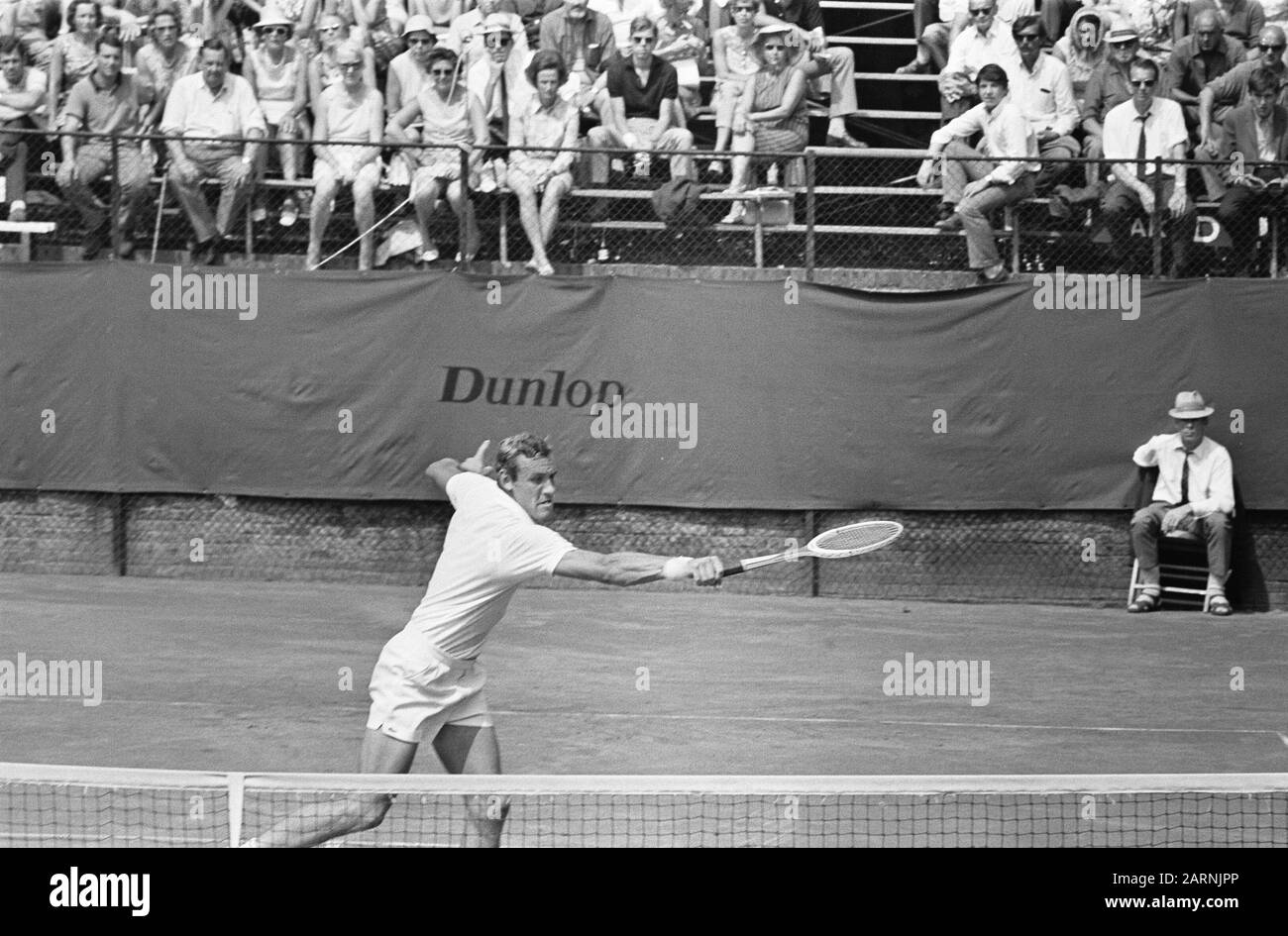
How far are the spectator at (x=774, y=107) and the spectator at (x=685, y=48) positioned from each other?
0.86m

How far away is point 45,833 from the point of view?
887cm

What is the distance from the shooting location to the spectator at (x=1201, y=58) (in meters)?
17.2

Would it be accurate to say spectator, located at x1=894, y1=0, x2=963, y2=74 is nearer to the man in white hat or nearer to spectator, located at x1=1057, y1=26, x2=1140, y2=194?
spectator, located at x1=1057, y1=26, x2=1140, y2=194

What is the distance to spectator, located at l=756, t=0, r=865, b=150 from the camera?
1781 centimetres

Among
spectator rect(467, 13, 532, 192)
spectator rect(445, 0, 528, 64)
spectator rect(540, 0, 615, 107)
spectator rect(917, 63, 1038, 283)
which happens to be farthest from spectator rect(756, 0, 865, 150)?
spectator rect(467, 13, 532, 192)

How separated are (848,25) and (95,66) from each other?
25.3ft

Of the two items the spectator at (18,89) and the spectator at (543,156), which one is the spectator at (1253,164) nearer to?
the spectator at (543,156)

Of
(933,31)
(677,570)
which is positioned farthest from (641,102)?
(677,570)

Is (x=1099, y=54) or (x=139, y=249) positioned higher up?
(x=1099, y=54)

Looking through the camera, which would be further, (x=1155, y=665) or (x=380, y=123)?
(x=380, y=123)

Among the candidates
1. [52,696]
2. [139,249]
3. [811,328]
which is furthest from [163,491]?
[811,328]

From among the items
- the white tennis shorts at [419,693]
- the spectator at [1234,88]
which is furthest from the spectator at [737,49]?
the white tennis shorts at [419,693]

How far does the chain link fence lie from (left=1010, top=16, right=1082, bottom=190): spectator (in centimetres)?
346
